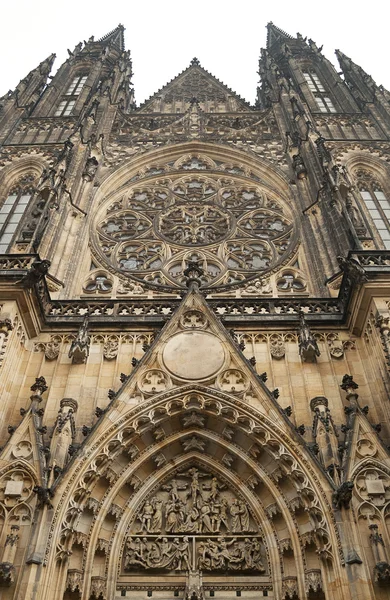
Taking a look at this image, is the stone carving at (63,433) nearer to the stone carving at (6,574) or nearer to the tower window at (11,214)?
the stone carving at (6,574)

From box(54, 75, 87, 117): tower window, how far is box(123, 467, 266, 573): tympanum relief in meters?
16.3

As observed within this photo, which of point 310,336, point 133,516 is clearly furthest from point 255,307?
point 133,516

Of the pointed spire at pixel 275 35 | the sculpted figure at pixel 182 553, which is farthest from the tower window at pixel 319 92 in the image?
the sculpted figure at pixel 182 553

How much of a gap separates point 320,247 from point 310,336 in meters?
4.03

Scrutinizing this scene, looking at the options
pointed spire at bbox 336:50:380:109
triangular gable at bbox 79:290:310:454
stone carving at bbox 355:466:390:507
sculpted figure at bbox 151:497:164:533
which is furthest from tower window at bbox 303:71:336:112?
sculpted figure at bbox 151:497:164:533

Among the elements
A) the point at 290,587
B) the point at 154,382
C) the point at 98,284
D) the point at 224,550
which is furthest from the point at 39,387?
the point at 290,587

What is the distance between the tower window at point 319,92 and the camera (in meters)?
21.9

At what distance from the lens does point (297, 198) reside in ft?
54.0

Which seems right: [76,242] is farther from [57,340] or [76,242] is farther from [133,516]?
[133,516]

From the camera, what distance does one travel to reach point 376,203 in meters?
15.9

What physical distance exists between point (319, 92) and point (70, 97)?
1035cm

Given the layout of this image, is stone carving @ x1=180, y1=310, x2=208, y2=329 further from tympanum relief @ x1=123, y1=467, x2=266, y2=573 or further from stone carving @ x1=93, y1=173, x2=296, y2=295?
tympanum relief @ x1=123, y1=467, x2=266, y2=573

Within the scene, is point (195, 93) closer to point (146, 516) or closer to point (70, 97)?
point (70, 97)

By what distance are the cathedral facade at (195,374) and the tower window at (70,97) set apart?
4.37m
